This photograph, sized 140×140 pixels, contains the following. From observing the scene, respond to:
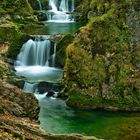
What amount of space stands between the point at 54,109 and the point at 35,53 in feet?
44.2

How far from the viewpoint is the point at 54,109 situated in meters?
32.3

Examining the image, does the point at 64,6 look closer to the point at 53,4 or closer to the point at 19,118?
the point at 53,4

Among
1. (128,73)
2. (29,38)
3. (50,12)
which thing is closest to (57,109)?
(128,73)

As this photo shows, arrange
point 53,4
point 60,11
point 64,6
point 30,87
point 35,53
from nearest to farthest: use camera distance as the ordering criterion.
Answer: point 30,87, point 35,53, point 60,11, point 64,6, point 53,4

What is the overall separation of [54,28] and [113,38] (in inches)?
836

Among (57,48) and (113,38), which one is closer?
(113,38)

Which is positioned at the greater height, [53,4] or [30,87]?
[53,4]

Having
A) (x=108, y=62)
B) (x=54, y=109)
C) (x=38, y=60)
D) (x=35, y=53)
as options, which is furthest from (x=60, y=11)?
(x=54, y=109)

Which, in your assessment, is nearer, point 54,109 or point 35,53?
point 54,109

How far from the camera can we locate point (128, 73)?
35438 mm

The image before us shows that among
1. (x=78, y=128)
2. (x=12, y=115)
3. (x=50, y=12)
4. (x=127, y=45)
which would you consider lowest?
(x=78, y=128)

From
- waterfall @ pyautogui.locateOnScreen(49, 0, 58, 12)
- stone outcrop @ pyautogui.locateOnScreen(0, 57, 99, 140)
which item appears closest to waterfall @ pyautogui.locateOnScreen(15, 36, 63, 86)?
stone outcrop @ pyautogui.locateOnScreen(0, 57, 99, 140)

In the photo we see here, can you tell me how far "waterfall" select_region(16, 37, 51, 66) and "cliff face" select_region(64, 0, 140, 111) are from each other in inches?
334

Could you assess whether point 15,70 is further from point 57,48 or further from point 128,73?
point 128,73
